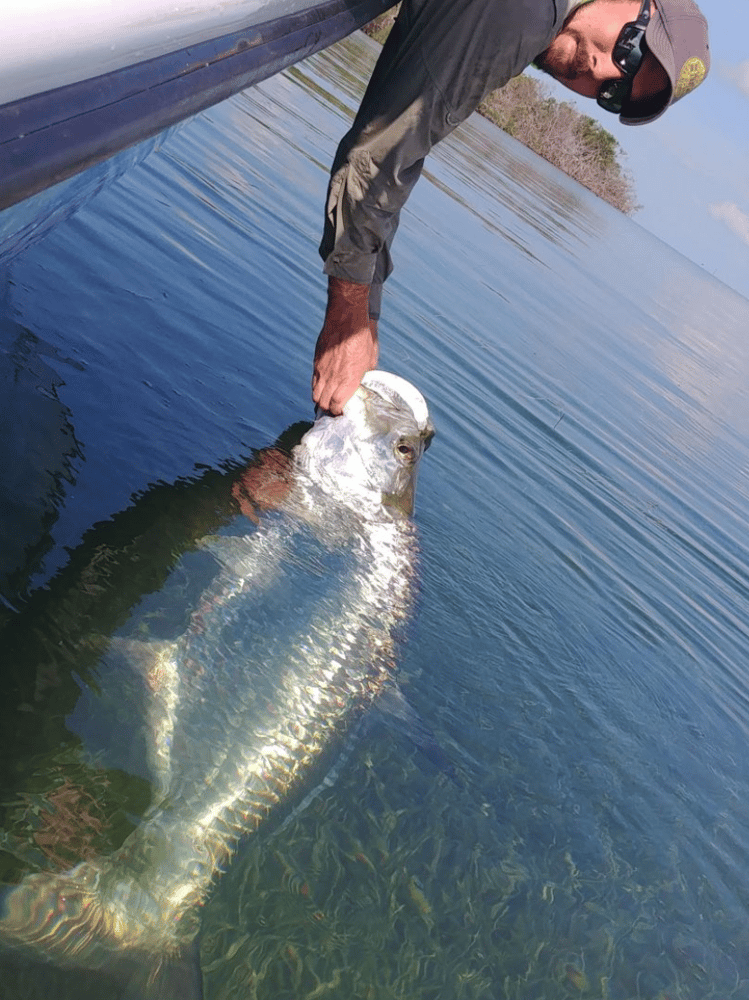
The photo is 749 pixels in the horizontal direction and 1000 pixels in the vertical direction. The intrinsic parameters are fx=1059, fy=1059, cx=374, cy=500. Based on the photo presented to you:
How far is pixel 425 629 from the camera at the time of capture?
531 centimetres

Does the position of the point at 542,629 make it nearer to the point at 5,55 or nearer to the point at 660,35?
the point at 660,35

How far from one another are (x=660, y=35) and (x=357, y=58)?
1153 inches

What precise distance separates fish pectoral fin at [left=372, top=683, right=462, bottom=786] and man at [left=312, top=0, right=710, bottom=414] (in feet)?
6.61

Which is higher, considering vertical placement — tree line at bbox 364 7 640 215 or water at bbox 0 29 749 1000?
water at bbox 0 29 749 1000

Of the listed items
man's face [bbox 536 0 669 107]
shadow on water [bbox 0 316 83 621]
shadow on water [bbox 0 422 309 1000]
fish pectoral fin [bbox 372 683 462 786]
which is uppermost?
man's face [bbox 536 0 669 107]

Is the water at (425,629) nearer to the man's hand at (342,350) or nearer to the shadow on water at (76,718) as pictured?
the shadow on water at (76,718)

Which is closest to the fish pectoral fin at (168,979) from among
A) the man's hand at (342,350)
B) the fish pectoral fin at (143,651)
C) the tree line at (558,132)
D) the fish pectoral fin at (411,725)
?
the fish pectoral fin at (143,651)

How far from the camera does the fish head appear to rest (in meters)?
5.78

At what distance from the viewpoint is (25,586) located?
13.1ft

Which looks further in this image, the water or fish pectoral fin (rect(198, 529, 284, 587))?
fish pectoral fin (rect(198, 529, 284, 587))

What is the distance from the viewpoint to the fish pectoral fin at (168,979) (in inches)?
116

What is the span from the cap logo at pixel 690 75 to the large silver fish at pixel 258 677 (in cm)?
220

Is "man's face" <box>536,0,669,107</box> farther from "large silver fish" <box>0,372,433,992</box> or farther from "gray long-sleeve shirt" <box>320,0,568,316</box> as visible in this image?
"large silver fish" <box>0,372,433,992</box>

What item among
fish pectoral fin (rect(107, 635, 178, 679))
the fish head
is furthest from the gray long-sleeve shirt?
fish pectoral fin (rect(107, 635, 178, 679))
